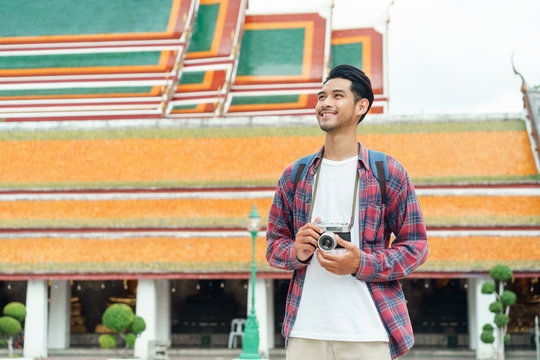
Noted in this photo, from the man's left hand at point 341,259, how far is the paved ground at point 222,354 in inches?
685

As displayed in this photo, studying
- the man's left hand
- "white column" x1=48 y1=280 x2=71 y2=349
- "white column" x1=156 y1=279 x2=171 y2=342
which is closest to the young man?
the man's left hand

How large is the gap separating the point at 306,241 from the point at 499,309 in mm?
16570

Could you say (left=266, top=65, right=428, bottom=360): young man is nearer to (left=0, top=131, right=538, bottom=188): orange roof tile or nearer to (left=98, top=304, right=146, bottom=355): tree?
(left=98, top=304, right=146, bottom=355): tree

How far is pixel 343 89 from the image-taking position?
3379 mm

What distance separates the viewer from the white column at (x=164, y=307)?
21.6 metres

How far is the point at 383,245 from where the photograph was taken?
10.8ft

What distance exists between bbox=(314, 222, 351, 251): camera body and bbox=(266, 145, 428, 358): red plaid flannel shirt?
112 mm

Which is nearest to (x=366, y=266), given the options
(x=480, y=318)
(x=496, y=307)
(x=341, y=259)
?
(x=341, y=259)

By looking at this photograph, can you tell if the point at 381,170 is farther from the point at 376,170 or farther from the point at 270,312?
the point at 270,312

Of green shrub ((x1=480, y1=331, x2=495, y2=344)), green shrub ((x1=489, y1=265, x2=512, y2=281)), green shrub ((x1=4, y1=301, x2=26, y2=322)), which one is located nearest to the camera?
green shrub ((x1=480, y1=331, x2=495, y2=344))

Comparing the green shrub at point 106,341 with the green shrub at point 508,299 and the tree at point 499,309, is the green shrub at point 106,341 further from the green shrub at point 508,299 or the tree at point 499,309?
the green shrub at point 508,299

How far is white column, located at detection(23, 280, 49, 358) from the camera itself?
66.0ft

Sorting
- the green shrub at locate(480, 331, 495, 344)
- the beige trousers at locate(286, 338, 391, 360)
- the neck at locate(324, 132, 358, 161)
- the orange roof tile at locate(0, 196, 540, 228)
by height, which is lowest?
the green shrub at locate(480, 331, 495, 344)

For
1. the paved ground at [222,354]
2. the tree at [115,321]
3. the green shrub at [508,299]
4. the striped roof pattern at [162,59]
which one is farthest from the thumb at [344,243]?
the striped roof pattern at [162,59]
